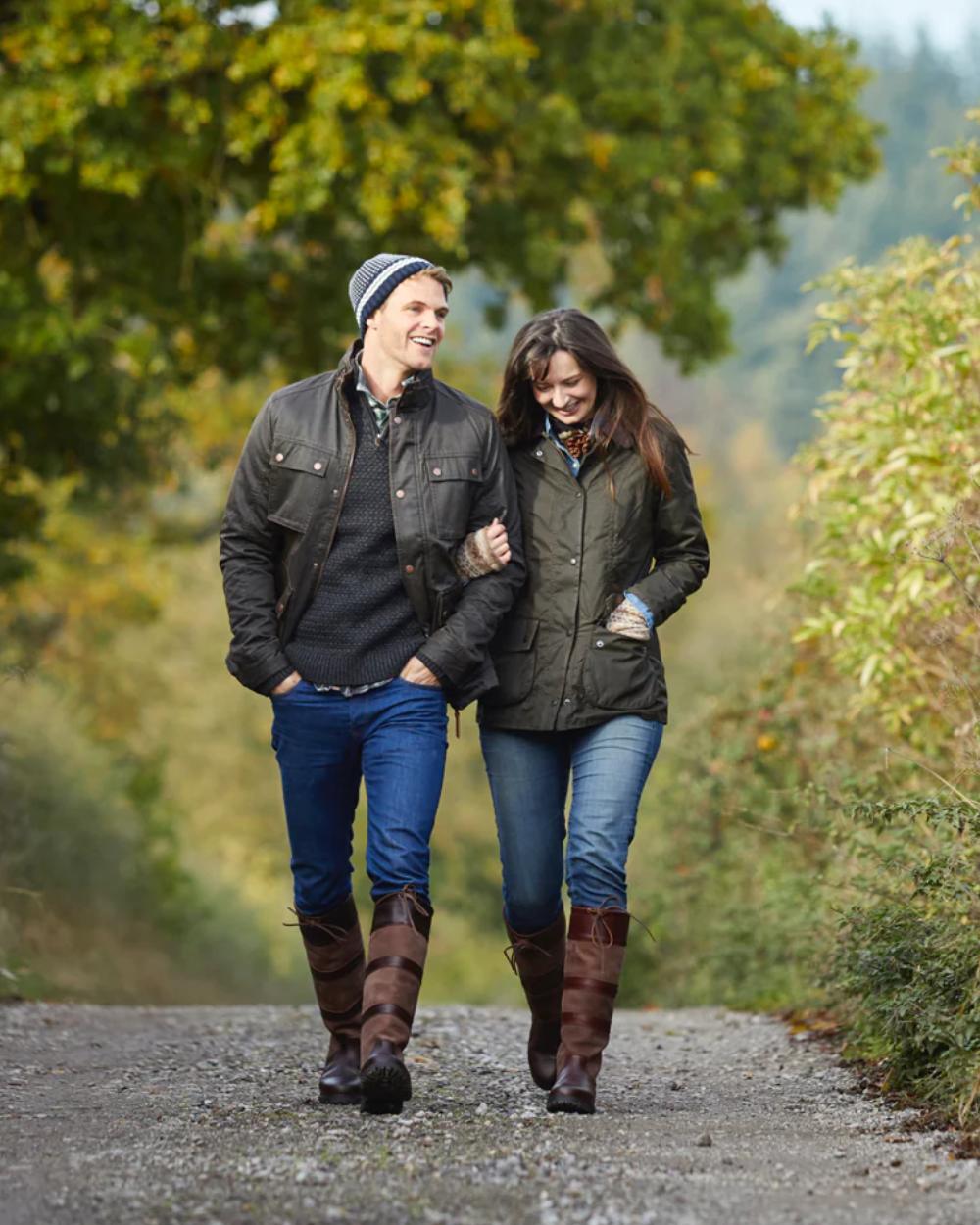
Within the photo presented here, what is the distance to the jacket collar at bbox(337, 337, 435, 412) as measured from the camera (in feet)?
18.5

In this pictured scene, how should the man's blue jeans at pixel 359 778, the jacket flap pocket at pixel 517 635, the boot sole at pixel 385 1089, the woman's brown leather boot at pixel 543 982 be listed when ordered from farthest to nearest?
the woman's brown leather boot at pixel 543 982 < the jacket flap pocket at pixel 517 635 < the man's blue jeans at pixel 359 778 < the boot sole at pixel 385 1089

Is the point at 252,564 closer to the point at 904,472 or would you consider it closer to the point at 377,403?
the point at 377,403

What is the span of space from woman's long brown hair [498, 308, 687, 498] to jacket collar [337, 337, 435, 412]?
0.28 meters

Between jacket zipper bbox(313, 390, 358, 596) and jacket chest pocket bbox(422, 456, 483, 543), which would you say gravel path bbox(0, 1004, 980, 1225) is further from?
jacket chest pocket bbox(422, 456, 483, 543)

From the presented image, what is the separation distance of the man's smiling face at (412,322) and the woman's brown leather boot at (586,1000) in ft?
5.44

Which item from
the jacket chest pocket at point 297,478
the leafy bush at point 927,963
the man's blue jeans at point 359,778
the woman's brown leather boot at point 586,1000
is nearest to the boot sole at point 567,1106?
the woman's brown leather boot at point 586,1000

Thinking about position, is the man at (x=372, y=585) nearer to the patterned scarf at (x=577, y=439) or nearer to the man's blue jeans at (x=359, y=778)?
the man's blue jeans at (x=359, y=778)

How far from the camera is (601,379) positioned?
5922 millimetres

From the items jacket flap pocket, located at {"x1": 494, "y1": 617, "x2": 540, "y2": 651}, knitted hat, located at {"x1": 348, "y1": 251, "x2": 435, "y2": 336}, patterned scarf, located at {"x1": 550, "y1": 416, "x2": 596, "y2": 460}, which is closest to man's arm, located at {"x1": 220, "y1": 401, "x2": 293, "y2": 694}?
knitted hat, located at {"x1": 348, "y1": 251, "x2": 435, "y2": 336}

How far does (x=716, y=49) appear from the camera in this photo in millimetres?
15484

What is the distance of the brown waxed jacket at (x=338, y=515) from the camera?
5.52 meters

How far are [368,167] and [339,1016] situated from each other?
872cm

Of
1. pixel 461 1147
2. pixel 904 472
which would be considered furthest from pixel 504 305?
pixel 461 1147

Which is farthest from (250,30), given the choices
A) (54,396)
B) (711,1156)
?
(711,1156)
